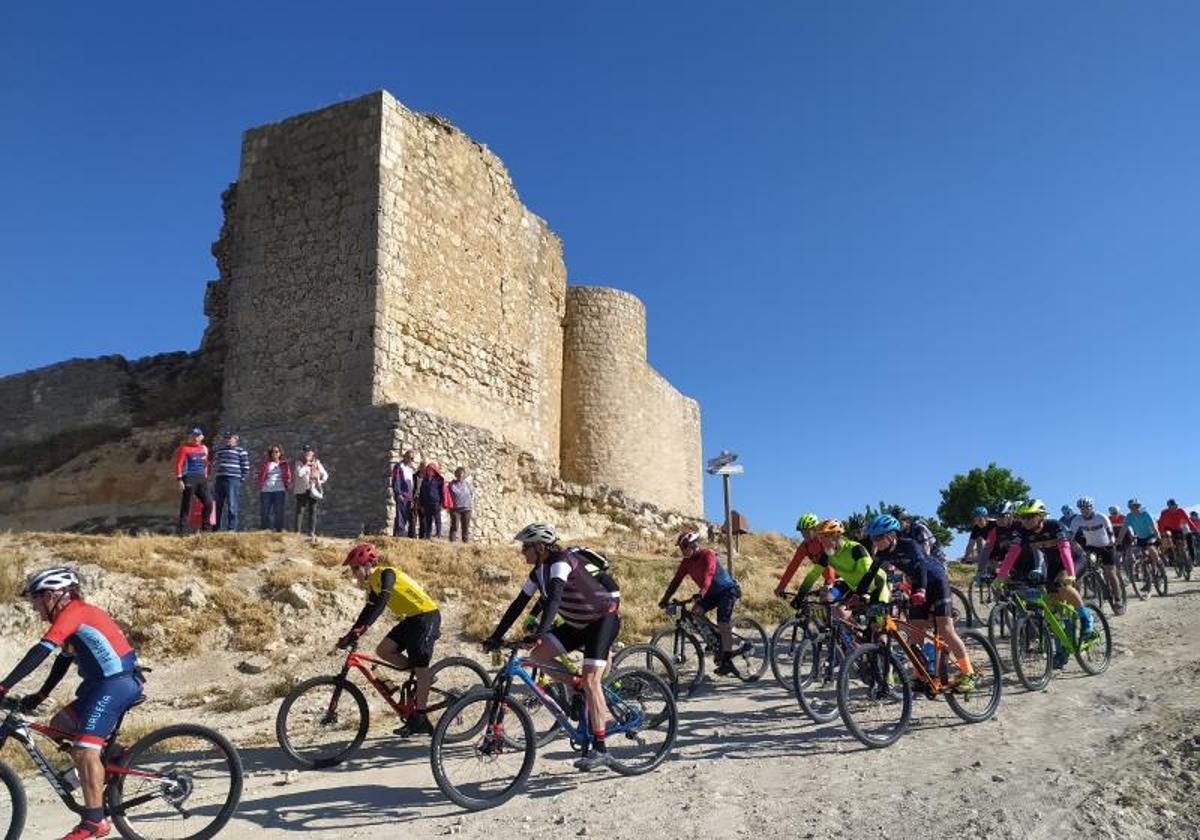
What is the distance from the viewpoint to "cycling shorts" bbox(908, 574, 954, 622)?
724cm

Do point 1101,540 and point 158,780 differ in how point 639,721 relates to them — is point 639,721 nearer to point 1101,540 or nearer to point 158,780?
point 158,780

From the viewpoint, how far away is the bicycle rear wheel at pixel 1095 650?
8.62m

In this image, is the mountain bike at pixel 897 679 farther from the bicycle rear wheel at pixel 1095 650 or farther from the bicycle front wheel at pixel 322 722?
the bicycle front wheel at pixel 322 722

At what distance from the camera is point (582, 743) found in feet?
19.5

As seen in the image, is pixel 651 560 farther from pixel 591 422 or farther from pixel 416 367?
pixel 591 422

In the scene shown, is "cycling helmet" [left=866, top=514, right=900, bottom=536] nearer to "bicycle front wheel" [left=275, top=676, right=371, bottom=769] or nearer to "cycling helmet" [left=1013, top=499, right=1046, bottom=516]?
"cycling helmet" [left=1013, top=499, right=1046, bottom=516]

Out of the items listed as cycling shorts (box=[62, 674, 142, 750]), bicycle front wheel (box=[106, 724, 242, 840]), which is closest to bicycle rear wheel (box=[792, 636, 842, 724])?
bicycle front wheel (box=[106, 724, 242, 840])

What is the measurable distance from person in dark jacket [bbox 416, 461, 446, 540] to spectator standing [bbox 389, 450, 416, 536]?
201 millimetres

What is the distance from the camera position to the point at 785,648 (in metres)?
9.29

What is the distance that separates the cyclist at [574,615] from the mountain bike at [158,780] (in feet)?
5.88

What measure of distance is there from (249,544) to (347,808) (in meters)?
7.12

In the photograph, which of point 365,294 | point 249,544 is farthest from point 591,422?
point 249,544

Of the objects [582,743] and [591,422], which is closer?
[582,743]

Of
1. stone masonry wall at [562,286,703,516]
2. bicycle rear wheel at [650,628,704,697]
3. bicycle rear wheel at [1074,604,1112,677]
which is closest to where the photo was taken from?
bicycle rear wheel at [1074,604,1112,677]
